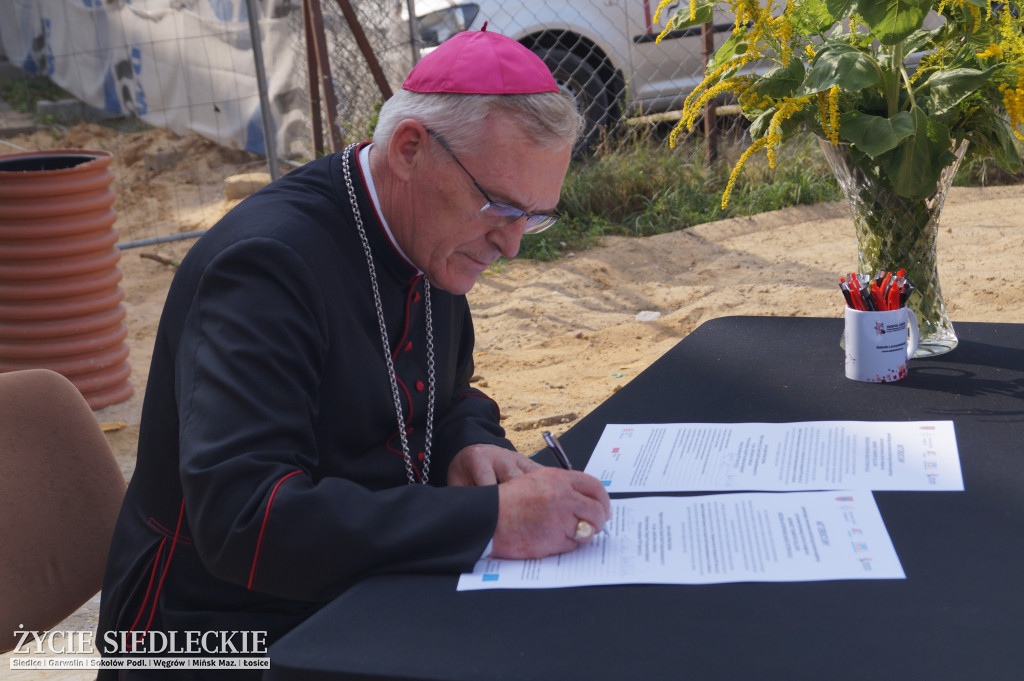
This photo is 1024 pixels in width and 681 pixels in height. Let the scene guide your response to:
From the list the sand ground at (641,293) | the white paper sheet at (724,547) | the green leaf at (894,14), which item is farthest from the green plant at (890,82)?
the sand ground at (641,293)

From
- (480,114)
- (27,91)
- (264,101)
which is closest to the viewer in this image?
(480,114)

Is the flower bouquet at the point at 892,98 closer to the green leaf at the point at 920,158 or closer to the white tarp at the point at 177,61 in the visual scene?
the green leaf at the point at 920,158

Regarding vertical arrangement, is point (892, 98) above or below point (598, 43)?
above

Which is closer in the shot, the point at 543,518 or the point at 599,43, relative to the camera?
the point at 543,518

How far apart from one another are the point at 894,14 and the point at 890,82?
0.58 feet

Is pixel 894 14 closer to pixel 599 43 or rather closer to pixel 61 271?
pixel 61 271

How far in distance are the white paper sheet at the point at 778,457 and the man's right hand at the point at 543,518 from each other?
0.75 feet

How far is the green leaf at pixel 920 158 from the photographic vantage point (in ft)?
6.23

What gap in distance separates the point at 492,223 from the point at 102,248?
3.51 m

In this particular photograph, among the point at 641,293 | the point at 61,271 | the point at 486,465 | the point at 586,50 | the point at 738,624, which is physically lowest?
the point at 641,293

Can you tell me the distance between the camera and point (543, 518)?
51.1 inches

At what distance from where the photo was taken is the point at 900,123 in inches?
73.3

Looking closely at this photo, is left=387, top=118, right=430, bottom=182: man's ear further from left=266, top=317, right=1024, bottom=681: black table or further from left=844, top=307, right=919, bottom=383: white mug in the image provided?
left=844, top=307, right=919, bottom=383: white mug

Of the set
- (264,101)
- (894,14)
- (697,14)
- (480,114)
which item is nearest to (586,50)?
(264,101)
